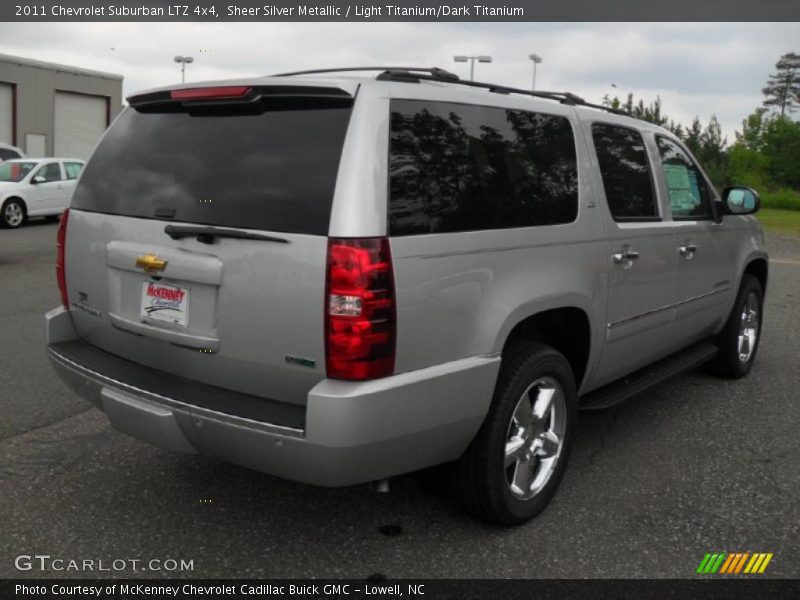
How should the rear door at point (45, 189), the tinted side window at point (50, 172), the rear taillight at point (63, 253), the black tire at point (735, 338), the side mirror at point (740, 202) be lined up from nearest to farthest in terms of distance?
the rear taillight at point (63, 253) < the side mirror at point (740, 202) < the black tire at point (735, 338) < the rear door at point (45, 189) < the tinted side window at point (50, 172)

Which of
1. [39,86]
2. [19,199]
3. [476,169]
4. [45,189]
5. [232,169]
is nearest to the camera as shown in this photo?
[232,169]

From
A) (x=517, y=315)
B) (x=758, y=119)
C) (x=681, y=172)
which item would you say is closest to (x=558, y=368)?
(x=517, y=315)

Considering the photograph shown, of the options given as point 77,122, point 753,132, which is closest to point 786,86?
point 753,132

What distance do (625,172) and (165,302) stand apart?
2.54m

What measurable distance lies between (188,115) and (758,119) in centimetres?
9491

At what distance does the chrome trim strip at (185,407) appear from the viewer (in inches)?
107

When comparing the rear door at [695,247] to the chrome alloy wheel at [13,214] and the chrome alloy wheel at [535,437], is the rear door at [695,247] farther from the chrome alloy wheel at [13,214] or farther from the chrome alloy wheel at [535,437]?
the chrome alloy wheel at [13,214]

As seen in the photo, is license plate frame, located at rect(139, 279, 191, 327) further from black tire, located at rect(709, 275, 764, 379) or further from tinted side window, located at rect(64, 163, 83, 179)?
tinted side window, located at rect(64, 163, 83, 179)

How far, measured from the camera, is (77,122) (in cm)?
3522

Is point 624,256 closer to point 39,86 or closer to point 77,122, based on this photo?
point 39,86

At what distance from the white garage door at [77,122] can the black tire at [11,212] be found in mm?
18114

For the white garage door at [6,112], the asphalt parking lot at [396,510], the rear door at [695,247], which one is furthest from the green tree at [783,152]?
the asphalt parking lot at [396,510]
